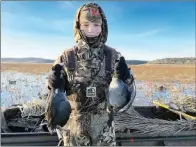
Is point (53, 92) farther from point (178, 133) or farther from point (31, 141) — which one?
point (178, 133)

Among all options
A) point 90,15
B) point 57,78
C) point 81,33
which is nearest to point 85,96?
point 57,78

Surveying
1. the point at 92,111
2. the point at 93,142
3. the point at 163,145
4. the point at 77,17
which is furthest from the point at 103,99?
the point at 163,145

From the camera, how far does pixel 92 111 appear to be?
306 centimetres

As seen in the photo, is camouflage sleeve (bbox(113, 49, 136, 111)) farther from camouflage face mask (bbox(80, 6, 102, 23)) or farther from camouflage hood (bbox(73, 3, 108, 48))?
camouflage face mask (bbox(80, 6, 102, 23))

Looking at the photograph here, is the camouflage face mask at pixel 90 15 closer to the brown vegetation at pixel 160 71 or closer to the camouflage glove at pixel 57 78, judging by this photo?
the camouflage glove at pixel 57 78

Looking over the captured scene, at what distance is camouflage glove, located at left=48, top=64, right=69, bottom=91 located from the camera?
2934mm

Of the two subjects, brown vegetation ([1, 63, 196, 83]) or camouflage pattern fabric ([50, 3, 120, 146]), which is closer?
camouflage pattern fabric ([50, 3, 120, 146])

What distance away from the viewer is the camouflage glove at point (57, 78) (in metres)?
2.93

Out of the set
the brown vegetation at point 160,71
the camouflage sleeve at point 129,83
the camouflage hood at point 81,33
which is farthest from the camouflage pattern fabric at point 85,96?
the brown vegetation at point 160,71

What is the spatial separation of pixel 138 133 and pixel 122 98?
146 centimetres

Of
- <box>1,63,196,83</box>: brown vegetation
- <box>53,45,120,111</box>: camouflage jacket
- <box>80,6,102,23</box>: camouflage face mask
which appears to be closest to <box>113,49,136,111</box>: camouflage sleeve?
<box>53,45,120,111</box>: camouflage jacket

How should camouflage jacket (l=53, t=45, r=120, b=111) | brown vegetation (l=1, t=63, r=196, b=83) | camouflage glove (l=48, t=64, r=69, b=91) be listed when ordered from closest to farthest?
camouflage glove (l=48, t=64, r=69, b=91) → camouflage jacket (l=53, t=45, r=120, b=111) → brown vegetation (l=1, t=63, r=196, b=83)

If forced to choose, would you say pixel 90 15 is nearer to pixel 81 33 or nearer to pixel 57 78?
pixel 81 33

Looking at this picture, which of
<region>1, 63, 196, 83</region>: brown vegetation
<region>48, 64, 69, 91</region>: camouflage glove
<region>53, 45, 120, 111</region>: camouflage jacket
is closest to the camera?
<region>48, 64, 69, 91</region>: camouflage glove
